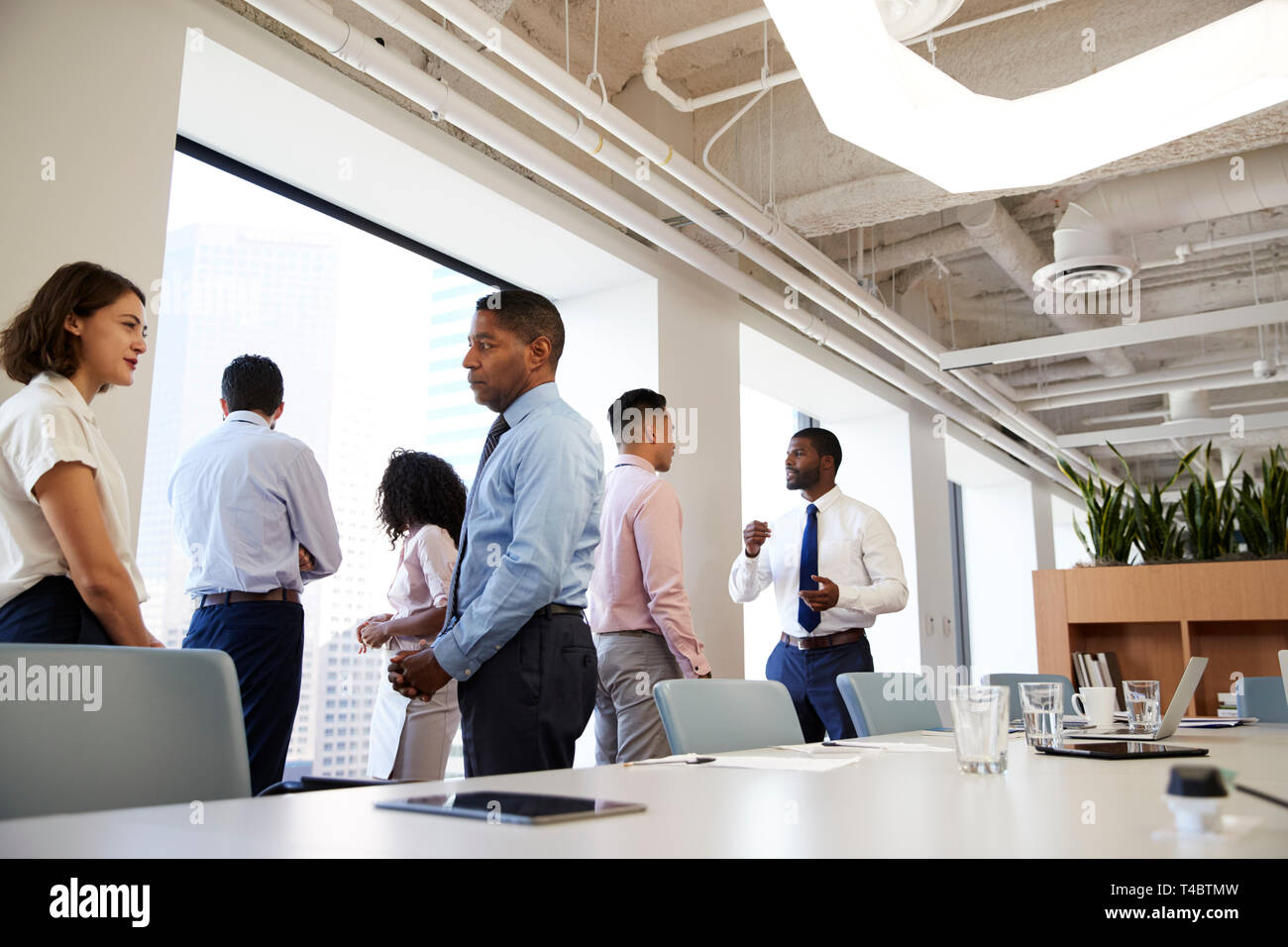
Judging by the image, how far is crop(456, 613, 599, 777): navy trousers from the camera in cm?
180

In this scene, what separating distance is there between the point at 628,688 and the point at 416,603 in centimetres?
66

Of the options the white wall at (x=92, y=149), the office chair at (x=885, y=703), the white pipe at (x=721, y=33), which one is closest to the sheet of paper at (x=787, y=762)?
the office chair at (x=885, y=703)

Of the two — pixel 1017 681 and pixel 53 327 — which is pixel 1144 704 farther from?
pixel 53 327

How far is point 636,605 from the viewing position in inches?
119

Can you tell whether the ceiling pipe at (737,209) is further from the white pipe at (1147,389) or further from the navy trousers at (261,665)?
the navy trousers at (261,665)

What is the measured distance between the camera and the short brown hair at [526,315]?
209 cm

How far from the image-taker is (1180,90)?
2.28 m

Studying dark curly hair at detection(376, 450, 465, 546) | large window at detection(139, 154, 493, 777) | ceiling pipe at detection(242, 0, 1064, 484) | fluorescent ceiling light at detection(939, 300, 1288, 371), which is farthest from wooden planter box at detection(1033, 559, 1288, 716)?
dark curly hair at detection(376, 450, 465, 546)

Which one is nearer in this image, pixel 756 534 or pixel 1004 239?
pixel 756 534

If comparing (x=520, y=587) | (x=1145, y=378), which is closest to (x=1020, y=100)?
(x=520, y=587)

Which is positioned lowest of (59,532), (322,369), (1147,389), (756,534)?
(59,532)

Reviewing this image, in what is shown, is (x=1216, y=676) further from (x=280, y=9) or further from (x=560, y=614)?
(x=280, y=9)

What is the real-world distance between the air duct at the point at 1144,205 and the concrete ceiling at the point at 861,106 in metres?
0.14
